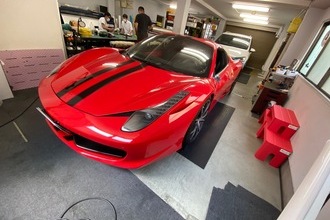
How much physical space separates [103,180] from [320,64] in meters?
3.85

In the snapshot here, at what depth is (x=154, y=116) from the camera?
1.16 metres

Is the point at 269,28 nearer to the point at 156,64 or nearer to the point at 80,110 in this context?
the point at 156,64

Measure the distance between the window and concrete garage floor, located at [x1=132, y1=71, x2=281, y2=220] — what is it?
1.20m

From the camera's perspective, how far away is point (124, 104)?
Result: 47.8 inches

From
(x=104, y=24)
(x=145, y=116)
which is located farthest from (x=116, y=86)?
(x=104, y=24)

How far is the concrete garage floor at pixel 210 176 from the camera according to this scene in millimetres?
1348

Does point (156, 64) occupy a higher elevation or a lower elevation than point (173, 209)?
higher

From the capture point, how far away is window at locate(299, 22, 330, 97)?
7.16 ft

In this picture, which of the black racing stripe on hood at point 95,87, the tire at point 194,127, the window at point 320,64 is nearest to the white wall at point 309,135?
the window at point 320,64

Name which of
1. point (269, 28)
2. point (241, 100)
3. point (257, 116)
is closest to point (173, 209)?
point (257, 116)

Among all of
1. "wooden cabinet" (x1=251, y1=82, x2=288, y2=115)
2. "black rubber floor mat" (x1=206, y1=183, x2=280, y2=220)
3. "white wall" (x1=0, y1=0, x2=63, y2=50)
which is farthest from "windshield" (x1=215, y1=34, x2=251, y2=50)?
"black rubber floor mat" (x1=206, y1=183, x2=280, y2=220)

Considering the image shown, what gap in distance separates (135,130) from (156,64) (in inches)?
40.0

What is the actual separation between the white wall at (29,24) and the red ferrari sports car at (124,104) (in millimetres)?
1229

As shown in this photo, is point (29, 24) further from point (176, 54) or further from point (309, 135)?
point (309, 135)
